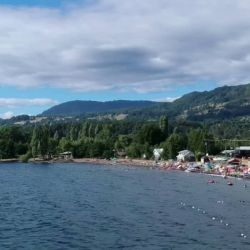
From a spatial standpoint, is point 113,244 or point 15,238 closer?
point 113,244

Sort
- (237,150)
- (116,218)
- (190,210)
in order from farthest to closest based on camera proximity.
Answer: (237,150)
(190,210)
(116,218)

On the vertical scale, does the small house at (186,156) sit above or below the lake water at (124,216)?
above

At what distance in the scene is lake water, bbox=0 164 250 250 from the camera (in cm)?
5131

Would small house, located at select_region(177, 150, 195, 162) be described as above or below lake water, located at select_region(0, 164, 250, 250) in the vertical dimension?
above

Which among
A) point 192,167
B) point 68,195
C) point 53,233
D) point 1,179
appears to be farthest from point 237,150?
point 53,233

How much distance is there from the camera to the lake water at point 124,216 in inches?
2020

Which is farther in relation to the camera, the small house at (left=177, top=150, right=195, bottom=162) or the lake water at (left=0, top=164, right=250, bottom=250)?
the small house at (left=177, top=150, right=195, bottom=162)

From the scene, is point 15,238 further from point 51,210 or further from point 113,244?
point 51,210

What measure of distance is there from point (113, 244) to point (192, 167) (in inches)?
4209

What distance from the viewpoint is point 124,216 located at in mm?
65500

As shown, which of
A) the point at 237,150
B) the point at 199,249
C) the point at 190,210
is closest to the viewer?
the point at 199,249

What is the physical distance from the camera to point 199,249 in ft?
158

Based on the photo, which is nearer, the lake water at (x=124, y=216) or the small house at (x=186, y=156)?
the lake water at (x=124, y=216)

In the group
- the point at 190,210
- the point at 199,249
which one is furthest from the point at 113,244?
the point at 190,210
